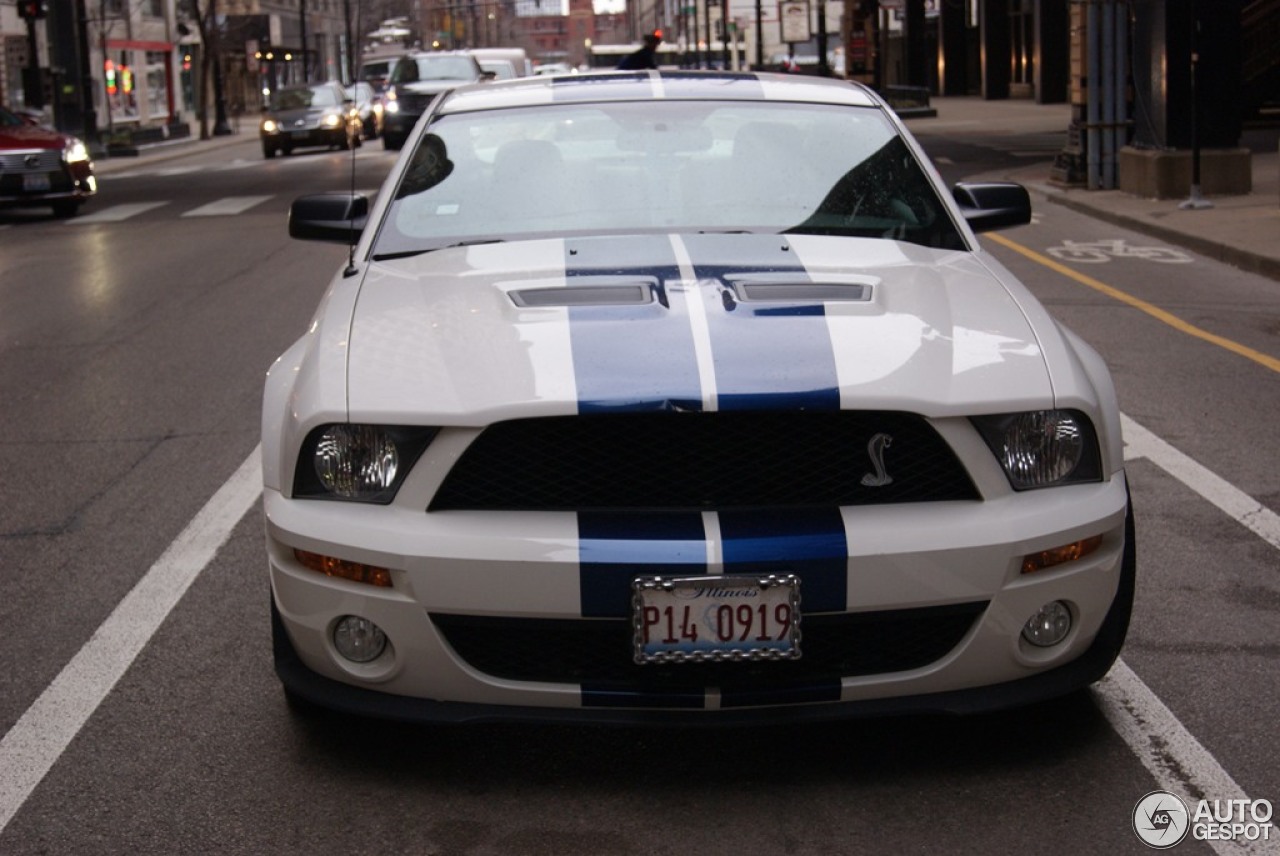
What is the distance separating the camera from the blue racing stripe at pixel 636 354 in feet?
12.3

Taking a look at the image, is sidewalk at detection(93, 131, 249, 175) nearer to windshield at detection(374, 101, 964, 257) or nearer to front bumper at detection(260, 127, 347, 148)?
front bumper at detection(260, 127, 347, 148)

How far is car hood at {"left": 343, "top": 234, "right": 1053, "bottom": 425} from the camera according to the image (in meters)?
3.79

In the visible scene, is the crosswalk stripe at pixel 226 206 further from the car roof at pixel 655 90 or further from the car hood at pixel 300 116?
the car roof at pixel 655 90

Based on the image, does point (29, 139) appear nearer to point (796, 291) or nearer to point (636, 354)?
point (796, 291)

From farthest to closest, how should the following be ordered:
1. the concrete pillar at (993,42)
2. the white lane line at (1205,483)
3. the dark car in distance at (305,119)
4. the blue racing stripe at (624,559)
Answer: the concrete pillar at (993,42)
the dark car in distance at (305,119)
the white lane line at (1205,483)
the blue racing stripe at (624,559)

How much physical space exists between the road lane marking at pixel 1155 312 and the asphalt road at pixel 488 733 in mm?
1104

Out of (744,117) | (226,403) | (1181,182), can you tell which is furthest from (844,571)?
(1181,182)

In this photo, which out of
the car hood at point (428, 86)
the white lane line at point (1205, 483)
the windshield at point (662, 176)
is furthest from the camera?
the car hood at point (428, 86)

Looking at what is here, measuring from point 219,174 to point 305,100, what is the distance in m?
9.25

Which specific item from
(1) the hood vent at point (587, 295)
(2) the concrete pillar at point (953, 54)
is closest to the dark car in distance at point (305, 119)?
(2) the concrete pillar at point (953, 54)

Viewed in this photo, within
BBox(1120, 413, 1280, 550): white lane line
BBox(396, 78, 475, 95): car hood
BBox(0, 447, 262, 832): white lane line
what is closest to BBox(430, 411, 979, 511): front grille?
BBox(0, 447, 262, 832): white lane line

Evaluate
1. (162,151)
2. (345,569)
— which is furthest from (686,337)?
(162,151)

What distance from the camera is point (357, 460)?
3904 millimetres

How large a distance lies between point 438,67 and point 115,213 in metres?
15.1
